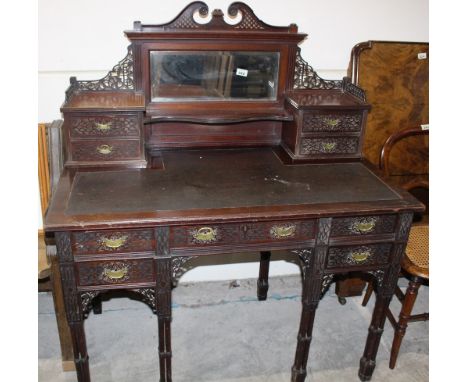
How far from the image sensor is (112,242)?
5.76ft

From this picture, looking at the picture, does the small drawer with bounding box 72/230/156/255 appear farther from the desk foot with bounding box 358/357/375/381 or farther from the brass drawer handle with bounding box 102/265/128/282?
the desk foot with bounding box 358/357/375/381

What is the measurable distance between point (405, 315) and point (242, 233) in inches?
42.3

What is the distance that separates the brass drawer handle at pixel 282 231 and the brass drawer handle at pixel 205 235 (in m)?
0.23

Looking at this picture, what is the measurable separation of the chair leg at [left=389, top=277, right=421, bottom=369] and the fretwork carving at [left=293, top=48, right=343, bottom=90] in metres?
1.05

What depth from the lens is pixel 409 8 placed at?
249 centimetres

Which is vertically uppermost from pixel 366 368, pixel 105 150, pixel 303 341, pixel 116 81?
pixel 116 81

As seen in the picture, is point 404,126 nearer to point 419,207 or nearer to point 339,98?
point 339,98

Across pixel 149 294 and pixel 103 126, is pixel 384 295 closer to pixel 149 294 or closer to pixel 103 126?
pixel 149 294

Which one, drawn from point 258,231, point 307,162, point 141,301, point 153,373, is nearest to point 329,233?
point 258,231

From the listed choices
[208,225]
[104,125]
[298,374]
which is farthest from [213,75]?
[298,374]

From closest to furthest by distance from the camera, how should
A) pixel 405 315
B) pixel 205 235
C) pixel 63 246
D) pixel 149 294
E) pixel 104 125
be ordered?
1. pixel 63 246
2. pixel 205 235
3. pixel 149 294
4. pixel 104 125
5. pixel 405 315

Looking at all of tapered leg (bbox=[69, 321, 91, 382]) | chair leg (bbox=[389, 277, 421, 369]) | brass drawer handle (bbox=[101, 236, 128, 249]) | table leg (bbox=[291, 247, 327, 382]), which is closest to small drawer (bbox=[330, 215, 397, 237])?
table leg (bbox=[291, 247, 327, 382])

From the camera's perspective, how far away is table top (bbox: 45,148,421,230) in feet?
5.65

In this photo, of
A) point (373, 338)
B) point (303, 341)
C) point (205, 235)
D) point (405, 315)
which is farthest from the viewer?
point (405, 315)
